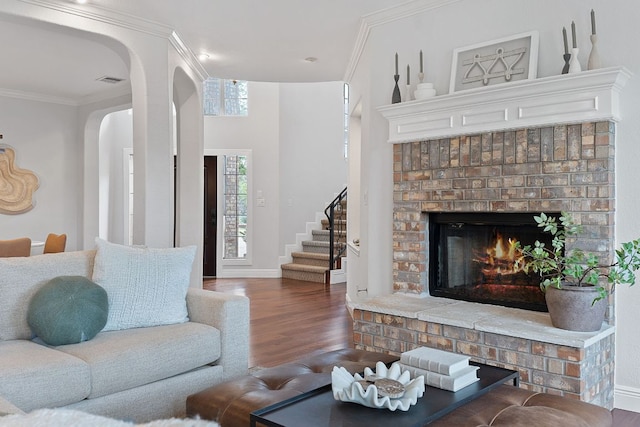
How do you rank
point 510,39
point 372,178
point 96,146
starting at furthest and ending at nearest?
point 96,146, point 372,178, point 510,39

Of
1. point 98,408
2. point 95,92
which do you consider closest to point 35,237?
point 95,92

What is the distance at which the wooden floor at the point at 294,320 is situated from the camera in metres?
3.87

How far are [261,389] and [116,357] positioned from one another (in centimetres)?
78

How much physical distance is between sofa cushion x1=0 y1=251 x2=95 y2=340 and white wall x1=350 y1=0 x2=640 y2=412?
2.34 meters

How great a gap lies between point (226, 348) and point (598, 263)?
208 cm

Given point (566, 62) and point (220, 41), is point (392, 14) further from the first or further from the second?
point (220, 41)

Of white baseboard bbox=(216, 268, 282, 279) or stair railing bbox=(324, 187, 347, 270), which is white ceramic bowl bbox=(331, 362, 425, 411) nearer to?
stair railing bbox=(324, 187, 347, 270)

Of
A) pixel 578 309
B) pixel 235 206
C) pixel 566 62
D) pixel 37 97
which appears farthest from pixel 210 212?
pixel 578 309

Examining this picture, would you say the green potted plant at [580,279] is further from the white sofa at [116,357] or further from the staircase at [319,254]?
the staircase at [319,254]

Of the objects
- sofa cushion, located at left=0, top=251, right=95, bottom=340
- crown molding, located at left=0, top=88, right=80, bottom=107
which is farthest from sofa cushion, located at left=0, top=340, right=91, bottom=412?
crown molding, located at left=0, top=88, right=80, bottom=107

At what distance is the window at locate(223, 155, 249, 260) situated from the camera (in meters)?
A: 8.49

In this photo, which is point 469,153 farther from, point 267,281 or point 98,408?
point 267,281

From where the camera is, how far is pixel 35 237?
713 cm

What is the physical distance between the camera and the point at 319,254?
8.16 m
